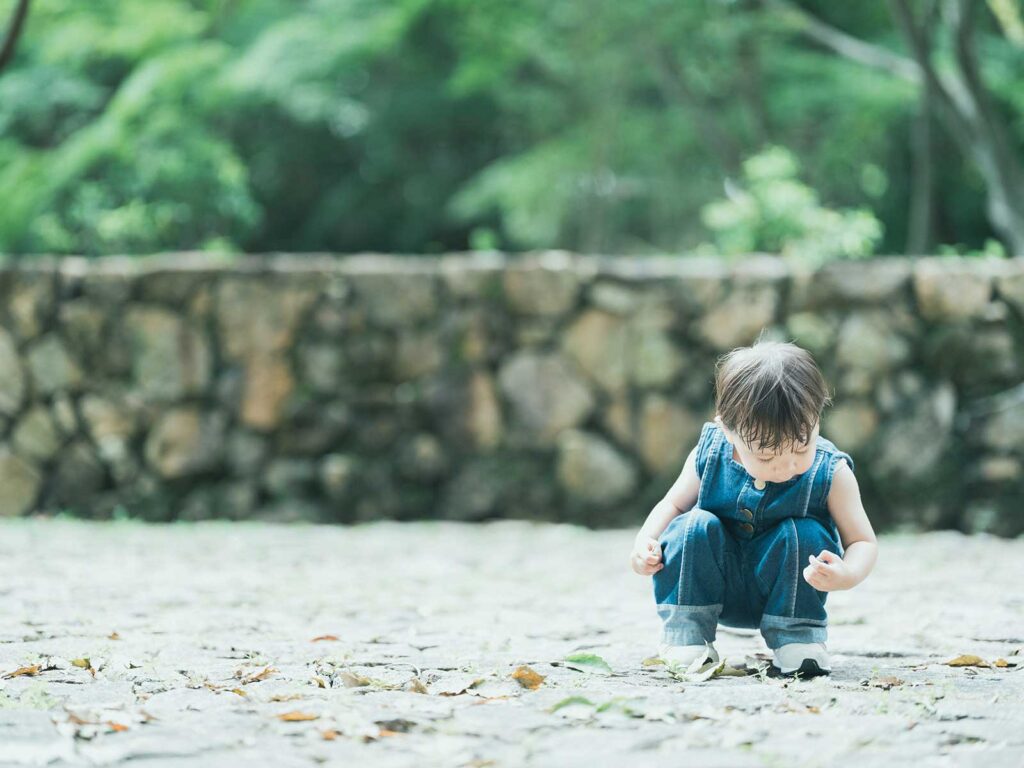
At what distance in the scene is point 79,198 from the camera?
10.5 meters

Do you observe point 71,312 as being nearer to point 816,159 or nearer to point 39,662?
point 39,662

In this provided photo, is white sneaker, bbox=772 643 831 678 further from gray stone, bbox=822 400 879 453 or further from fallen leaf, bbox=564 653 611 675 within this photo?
gray stone, bbox=822 400 879 453

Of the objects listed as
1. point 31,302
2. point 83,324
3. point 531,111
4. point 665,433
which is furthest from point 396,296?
point 531,111

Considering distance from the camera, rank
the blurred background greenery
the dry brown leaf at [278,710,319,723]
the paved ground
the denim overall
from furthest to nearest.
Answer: the blurred background greenery, the denim overall, the dry brown leaf at [278,710,319,723], the paved ground

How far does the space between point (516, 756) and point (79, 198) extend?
372 inches

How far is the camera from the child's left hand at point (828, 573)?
249 centimetres

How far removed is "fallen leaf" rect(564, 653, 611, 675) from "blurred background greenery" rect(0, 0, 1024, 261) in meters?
6.42

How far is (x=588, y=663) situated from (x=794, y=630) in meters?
0.44

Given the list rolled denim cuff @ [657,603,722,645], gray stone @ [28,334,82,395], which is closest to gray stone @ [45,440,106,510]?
gray stone @ [28,334,82,395]

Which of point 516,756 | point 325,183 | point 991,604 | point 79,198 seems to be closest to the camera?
point 516,756

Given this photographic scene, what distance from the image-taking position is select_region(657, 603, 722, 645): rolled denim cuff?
107 inches

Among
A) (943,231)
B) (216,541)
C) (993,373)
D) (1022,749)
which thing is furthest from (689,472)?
(943,231)

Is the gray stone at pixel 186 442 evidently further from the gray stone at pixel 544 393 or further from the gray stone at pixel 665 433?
the gray stone at pixel 665 433

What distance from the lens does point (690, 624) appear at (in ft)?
8.96
